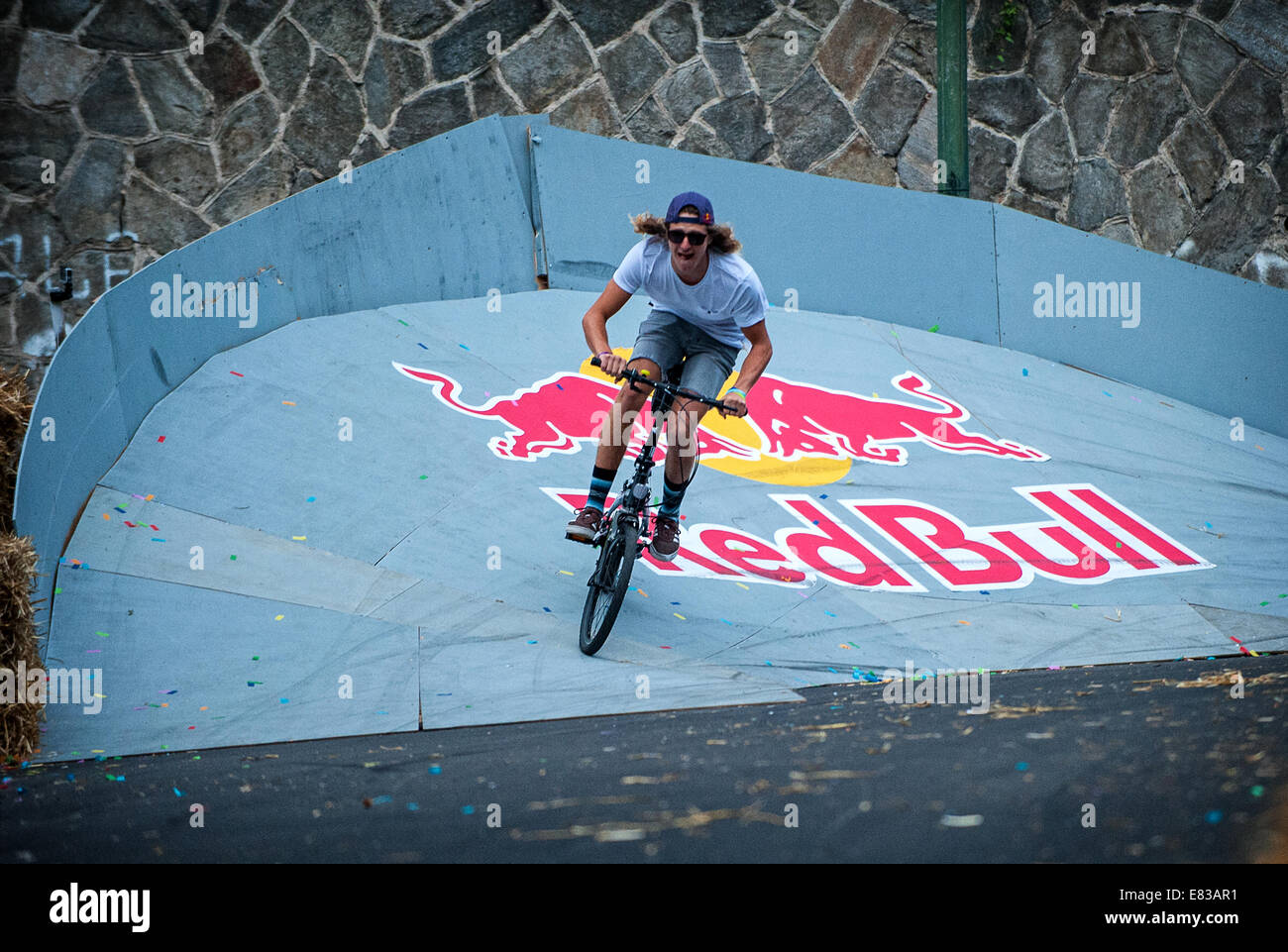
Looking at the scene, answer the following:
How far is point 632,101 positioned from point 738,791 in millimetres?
9117

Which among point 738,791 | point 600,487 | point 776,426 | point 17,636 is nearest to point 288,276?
point 776,426

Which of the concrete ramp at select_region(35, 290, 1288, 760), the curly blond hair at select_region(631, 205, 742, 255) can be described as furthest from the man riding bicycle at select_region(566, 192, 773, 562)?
the concrete ramp at select_region(35, 290, 1288, 760)

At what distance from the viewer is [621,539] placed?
5.25 meters

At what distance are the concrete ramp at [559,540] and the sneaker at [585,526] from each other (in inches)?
17.7

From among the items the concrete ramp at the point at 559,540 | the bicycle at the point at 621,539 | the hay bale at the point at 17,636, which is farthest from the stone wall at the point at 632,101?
the bicycle at the point at 621,539

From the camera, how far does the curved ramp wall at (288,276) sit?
222 inches

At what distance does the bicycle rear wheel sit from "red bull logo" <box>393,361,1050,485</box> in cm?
207

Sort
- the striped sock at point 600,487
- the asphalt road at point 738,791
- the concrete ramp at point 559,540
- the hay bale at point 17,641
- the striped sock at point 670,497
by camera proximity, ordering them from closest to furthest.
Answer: the asphalt road at point 738,791 → the hay bale at point 17,641 → the concrete ramp at point 559,540 → the striped sock at point 600,487 → the striped sock at point 670,497

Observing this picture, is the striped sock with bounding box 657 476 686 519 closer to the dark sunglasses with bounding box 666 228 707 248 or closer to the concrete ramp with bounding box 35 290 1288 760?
the concrete ramp with bounding box 35 290 1288 760

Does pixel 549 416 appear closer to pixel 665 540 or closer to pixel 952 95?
pixel 665 540

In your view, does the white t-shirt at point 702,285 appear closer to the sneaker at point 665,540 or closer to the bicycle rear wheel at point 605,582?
the sneaker at point 665,540

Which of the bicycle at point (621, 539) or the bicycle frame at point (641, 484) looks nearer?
the bicycle at point (621, 539)
